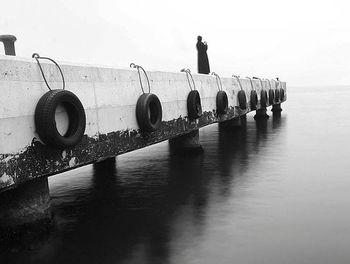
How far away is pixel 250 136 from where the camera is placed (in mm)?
18047

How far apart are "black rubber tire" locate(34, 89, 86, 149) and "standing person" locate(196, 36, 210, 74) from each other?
33.6 feet

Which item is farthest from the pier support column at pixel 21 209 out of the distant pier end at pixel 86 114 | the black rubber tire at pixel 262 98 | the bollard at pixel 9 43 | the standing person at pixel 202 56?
the black rubber tire at pixel 262 98

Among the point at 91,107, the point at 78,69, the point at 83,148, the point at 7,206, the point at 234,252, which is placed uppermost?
the point at 78,69

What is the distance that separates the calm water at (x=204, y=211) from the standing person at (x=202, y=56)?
491 cm

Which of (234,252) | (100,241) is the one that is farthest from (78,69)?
(234,252)

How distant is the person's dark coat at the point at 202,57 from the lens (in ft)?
52.6

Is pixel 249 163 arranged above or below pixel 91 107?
below

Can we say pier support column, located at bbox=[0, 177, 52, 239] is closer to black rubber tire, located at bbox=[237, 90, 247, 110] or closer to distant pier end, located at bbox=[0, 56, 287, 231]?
distant pier end, located at bbox=[0, 56, 287, 231]

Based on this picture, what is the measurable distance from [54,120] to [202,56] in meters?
11.1

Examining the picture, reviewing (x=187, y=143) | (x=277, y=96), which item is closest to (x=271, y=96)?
(x=277, y=96)

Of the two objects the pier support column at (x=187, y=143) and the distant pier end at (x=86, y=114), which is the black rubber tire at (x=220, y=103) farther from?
the distant pier end at (x=86, y=114)

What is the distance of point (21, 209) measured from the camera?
6.04 metres

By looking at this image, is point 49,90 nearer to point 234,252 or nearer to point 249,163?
point 234,252

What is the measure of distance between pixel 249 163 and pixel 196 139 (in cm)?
268
